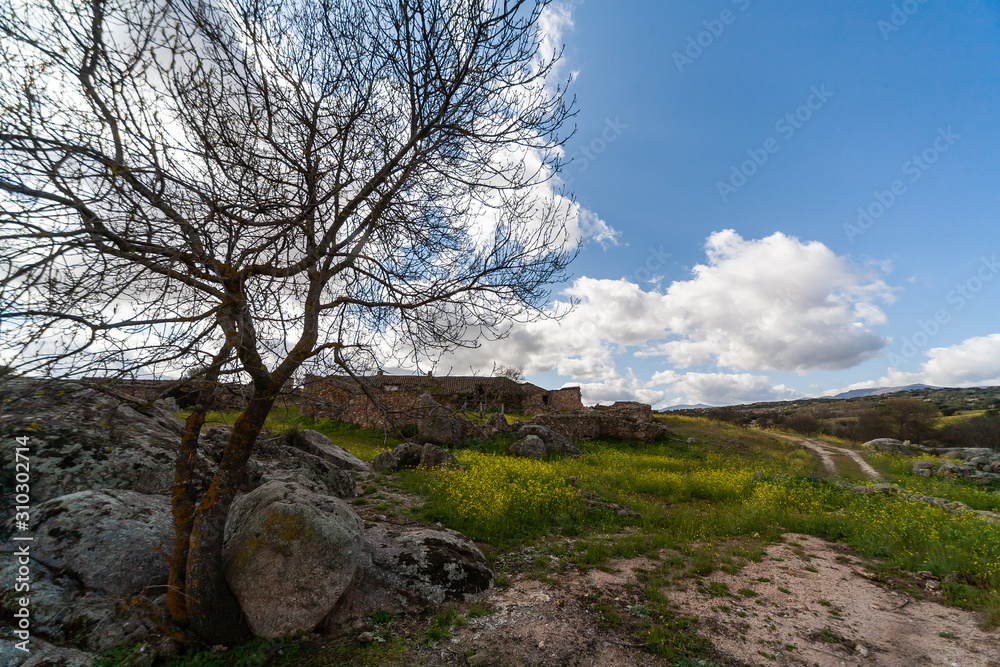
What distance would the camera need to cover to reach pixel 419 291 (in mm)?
4902

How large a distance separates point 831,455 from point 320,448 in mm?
25637

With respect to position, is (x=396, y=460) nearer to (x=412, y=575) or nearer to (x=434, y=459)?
(x=434, y=459)

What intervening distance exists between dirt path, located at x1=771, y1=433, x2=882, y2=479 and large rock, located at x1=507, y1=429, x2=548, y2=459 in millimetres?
12376

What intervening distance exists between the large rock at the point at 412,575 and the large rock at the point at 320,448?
4.92 meters

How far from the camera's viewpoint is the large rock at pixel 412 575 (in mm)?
4711

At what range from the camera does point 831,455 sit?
2153 centimetres

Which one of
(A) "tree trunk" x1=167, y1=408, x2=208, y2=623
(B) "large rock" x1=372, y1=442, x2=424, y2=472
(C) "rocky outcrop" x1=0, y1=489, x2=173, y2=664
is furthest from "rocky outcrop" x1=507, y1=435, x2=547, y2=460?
(A) "tree trunk" x1=167, y1=408, x2=208, y2=623

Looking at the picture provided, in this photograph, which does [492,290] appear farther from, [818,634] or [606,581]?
[818,634]

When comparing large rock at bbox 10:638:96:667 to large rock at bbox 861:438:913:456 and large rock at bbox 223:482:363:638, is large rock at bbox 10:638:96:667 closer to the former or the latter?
large rock at bbox 223:482:363:638

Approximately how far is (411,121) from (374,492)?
7.98m

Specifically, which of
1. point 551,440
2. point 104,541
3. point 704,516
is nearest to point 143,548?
point 104,541

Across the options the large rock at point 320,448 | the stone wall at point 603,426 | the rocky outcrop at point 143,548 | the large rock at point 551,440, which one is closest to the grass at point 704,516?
the large rock at point 320,448

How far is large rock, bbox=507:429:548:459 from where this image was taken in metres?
14.6

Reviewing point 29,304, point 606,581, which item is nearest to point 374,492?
point 606,581
